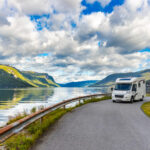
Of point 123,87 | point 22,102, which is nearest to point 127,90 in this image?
point 123,87

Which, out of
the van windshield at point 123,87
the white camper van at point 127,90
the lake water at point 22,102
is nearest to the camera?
the white camper van at point 127,90

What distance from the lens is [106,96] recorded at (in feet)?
85.5

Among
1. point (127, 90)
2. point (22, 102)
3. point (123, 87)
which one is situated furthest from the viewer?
point (22, 102)

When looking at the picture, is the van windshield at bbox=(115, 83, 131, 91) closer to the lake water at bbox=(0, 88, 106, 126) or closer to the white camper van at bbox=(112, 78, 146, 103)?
the white camper van at bbox=(112, 78, 146, 103)

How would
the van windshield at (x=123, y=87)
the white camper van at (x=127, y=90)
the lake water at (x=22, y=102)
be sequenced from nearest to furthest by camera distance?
1. the white camper van at (x=127, y=90)
2. the van windshield at (x=123, y=87)
3. the lake water at (x=22, y=102)

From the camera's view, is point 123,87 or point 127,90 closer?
point 127,90

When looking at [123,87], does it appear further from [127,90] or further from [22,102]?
[22,102]

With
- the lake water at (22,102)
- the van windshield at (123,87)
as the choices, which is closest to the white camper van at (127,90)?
the van windshield at (123,87)

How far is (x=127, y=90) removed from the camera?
19.3 metres

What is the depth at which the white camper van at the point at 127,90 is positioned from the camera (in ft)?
62.0

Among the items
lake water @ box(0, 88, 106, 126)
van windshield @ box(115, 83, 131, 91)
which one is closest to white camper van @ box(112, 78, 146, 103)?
van windshield @ box(115, 83, 131, 91)

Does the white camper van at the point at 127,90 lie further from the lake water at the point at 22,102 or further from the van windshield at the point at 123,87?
the lake water at the point at 22,102

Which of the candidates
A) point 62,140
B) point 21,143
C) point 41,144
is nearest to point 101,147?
point 62,140

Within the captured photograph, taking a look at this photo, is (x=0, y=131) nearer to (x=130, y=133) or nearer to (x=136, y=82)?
(x=130, y=133)
